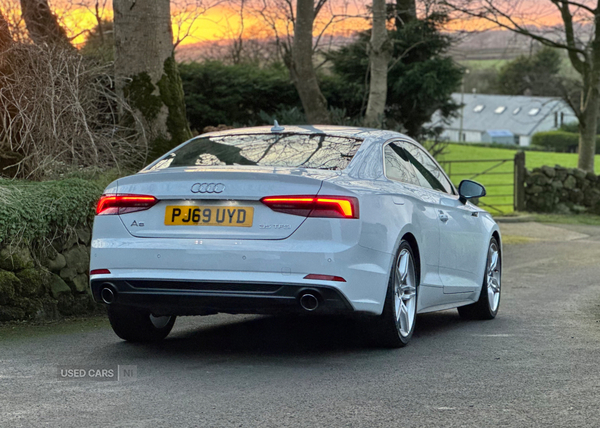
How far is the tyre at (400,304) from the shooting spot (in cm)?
645

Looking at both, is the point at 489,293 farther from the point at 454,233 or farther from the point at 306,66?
the point at 306,66

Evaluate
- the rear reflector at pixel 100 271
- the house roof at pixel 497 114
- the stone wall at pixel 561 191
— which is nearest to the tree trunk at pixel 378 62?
the stone wall at pixel 561 191

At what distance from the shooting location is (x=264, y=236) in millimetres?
5883

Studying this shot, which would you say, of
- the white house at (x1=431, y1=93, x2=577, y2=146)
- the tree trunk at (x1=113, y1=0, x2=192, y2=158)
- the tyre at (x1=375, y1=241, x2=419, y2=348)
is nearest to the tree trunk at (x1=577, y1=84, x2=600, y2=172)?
the tree trunk at (x1=113, y1=0, x2=192, y2=158)

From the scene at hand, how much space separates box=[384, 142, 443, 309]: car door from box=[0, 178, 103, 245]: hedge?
9.83 feet

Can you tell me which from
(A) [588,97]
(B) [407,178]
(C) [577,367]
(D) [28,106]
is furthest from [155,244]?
(A) [588,97]

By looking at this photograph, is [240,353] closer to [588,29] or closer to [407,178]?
[407,178]

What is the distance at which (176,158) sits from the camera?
693 cm

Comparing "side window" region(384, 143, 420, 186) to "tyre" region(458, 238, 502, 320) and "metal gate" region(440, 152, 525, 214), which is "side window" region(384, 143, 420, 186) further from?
"metal gate" region(440, 152, 525, 214)

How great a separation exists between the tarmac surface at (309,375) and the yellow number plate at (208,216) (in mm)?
897

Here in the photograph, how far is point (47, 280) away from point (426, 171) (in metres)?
3.32

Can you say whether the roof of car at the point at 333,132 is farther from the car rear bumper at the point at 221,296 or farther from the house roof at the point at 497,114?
the house roof at the point at 497,114

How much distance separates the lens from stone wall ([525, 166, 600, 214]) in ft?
88.9

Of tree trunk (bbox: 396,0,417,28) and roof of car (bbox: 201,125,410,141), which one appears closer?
roof of car (bbox: 201,125,410,141)
